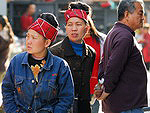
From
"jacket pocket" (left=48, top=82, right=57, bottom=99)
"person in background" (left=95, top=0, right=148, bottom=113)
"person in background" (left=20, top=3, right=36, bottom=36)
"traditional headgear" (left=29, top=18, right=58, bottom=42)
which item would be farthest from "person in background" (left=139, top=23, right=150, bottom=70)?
"jacket pocket" (left=48, top=82, right=57, bottom=99)

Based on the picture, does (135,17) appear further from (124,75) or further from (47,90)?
(47,90)

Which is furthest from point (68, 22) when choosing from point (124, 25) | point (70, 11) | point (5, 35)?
point (5, 35)

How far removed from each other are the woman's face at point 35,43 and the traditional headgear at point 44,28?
3 cm

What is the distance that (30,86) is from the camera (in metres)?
3.49

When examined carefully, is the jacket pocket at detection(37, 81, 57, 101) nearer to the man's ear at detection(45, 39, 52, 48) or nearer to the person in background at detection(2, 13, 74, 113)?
the person in background at detection(2, 13, 74, 113)

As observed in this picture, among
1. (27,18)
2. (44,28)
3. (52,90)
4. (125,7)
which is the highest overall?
(125,7)

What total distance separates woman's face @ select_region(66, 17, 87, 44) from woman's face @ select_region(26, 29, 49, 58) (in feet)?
2.77

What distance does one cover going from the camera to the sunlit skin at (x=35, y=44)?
11.7 feet

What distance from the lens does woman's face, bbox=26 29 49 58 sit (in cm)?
356

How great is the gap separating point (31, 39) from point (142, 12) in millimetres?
1168

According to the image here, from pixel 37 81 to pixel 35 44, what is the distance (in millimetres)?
328

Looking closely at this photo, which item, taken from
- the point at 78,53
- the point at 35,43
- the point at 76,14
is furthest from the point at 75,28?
the point at 35,43

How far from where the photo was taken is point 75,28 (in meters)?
4.40

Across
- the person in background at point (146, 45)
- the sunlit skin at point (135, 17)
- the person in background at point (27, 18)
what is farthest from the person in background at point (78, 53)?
the person in background at point (27, 18)
